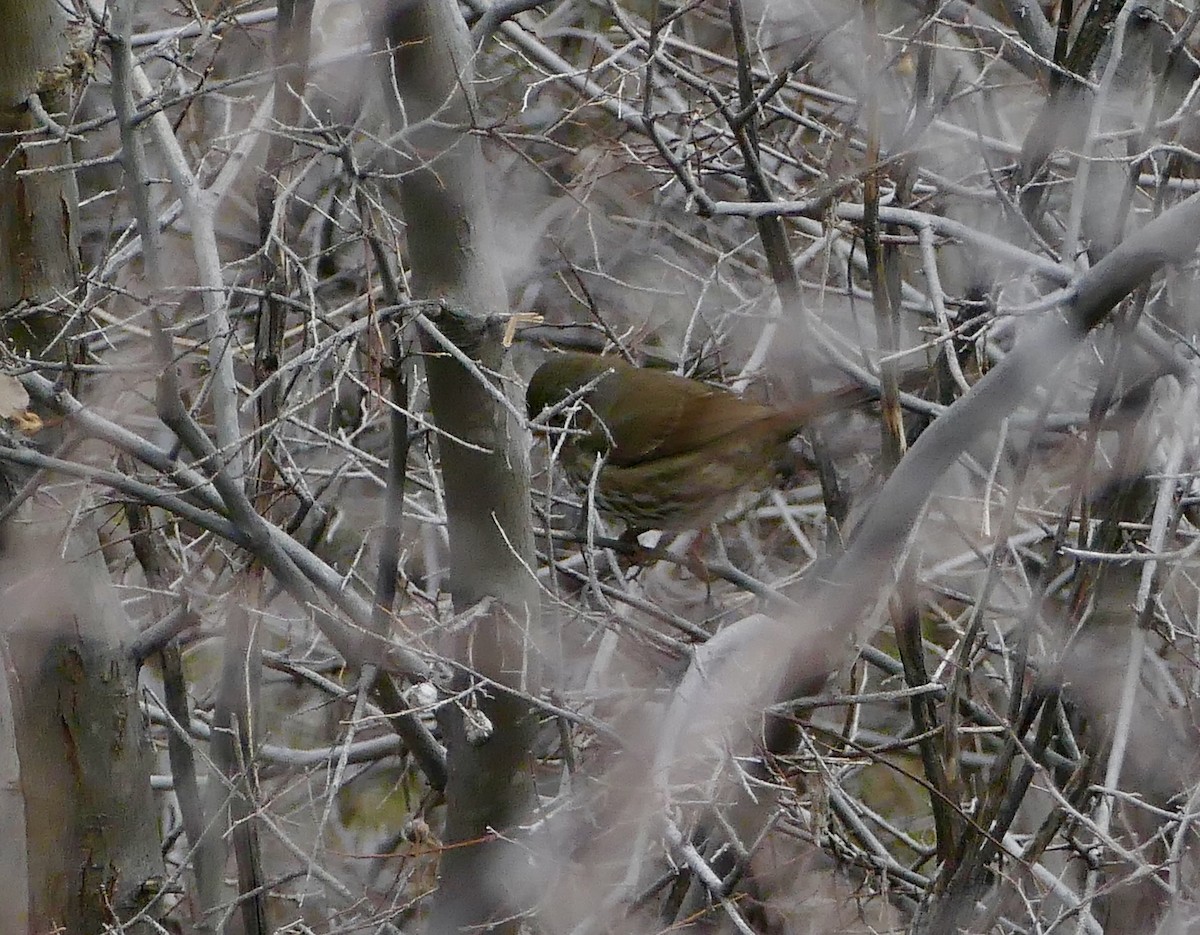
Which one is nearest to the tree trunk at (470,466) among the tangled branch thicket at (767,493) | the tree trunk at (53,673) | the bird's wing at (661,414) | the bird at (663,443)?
the tangled branch thicket at (767,493)

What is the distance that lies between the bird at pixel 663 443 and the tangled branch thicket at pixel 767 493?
0.48ft

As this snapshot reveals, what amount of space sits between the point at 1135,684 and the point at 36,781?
3063mm

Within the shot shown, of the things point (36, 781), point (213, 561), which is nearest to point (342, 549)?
point (213, 561)

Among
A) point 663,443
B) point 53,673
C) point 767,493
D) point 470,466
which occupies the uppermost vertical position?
point 470,466

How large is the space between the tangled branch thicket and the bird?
145 mm

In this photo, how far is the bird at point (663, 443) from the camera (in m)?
5.27

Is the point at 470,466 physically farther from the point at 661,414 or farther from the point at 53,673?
the point at 661,414

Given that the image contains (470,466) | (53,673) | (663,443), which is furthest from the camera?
(663,443)

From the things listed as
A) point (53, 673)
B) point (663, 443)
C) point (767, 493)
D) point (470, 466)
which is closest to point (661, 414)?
point (663, 443)

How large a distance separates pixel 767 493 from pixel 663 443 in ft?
1.92

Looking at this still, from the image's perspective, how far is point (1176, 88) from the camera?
190 inches

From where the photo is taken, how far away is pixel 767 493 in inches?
238

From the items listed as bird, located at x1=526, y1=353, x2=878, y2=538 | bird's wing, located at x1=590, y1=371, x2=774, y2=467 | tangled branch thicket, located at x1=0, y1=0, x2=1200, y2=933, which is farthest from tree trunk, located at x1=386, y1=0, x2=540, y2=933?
bird's wing, located at x1=590, y1=371, x2=774, y2=467

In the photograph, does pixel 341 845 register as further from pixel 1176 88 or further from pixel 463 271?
pixel 1176 88
